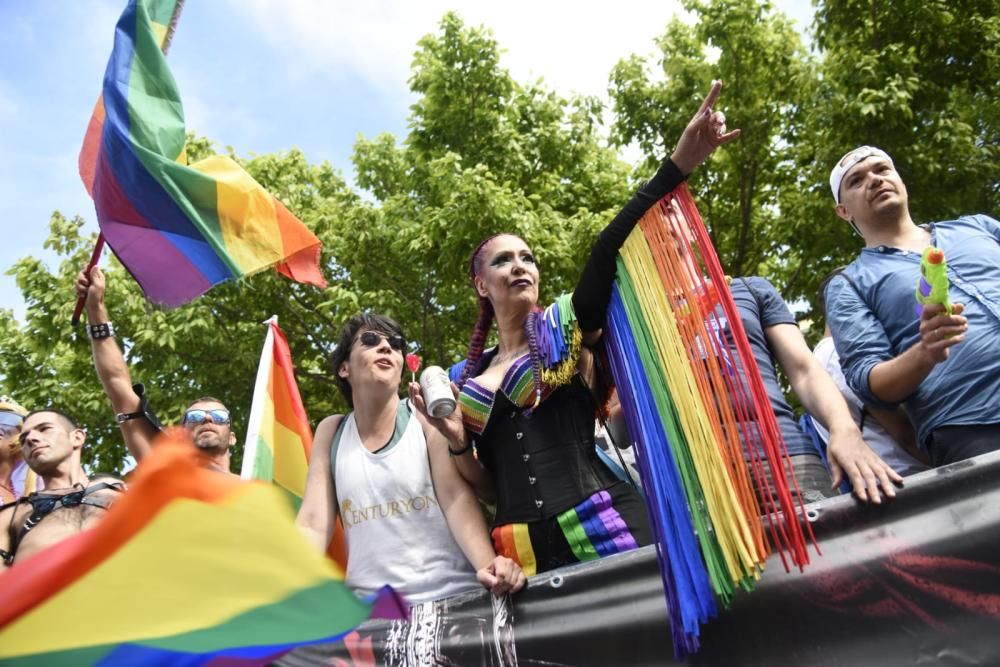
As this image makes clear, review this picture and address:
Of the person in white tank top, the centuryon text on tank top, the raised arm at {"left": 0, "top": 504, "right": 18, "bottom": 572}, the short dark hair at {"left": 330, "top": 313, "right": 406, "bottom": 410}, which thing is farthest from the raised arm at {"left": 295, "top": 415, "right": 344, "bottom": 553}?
the raised arm at {"left": 0, "top": 504, "right": 18, "bottom": 572}

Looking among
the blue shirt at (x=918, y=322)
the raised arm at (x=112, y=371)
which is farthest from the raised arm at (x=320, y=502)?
the blue shirt at (x=918, y=322)

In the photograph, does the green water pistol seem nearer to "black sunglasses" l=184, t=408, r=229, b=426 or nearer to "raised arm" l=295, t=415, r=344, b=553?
"raised arm" l=295, t=415, r=344, b=553

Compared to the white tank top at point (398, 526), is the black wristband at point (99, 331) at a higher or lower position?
higher

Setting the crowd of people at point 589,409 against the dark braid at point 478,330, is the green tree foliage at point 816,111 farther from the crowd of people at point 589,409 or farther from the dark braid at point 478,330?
the dark braid at point 478,330

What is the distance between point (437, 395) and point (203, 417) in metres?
2.03

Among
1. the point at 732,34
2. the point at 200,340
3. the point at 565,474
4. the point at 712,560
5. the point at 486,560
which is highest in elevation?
the point at 732,34

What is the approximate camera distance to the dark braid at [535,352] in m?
2.73

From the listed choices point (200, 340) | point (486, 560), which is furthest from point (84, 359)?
point (486, 560)

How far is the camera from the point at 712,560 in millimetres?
2064

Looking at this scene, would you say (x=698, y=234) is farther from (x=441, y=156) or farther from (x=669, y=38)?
(x=669, y=38)

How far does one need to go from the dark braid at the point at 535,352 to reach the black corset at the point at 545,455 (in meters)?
0.06

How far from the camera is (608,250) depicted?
2486 millimetres

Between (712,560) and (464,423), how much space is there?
3.44ft

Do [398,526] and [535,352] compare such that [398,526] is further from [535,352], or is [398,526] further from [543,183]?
[543,183]
